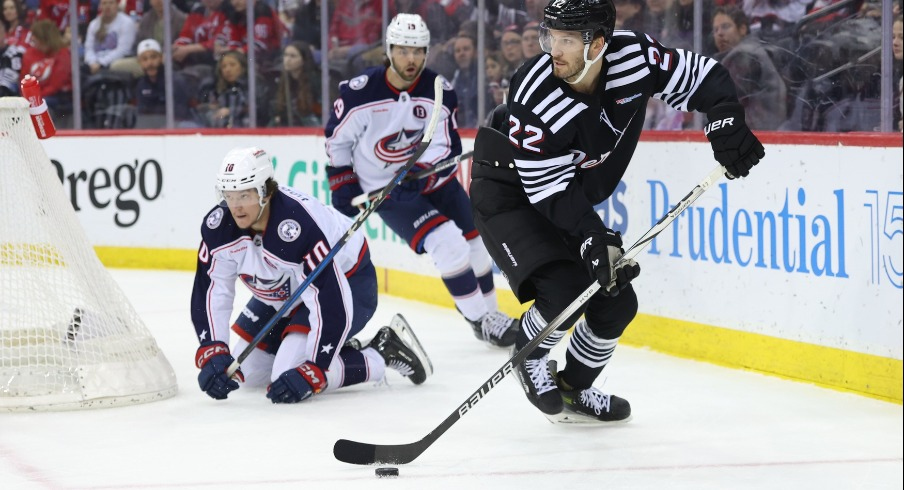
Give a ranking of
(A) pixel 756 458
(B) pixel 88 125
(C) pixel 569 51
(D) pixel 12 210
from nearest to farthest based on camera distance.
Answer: (C) pixel 569 51
(A) pixel 756 458
(D) pixel 12 210
(B) pixel 88 125

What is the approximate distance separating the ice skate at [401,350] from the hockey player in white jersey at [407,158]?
696mm

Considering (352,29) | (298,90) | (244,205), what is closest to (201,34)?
(298,90)

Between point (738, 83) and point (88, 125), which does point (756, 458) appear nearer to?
point (738, 83)

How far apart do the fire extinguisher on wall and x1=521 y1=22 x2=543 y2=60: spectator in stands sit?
8.01 feet

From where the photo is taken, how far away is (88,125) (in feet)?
27.7

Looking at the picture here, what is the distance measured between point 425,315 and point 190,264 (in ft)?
7.44

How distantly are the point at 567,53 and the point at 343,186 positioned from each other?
211 centimetres

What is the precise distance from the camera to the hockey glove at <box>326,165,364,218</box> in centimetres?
515

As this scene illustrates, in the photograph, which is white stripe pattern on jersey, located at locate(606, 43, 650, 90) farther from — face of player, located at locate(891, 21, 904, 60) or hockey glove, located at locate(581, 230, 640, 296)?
face of player, located at locate(891, 21, 904, 60)

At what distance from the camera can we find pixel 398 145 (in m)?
5.21

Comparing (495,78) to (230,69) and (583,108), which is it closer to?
(230,69)

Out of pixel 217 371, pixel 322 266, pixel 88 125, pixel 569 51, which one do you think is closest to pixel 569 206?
pixel 569 51

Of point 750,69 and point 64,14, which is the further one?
point 64,14

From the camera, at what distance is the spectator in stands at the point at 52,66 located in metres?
8.38
